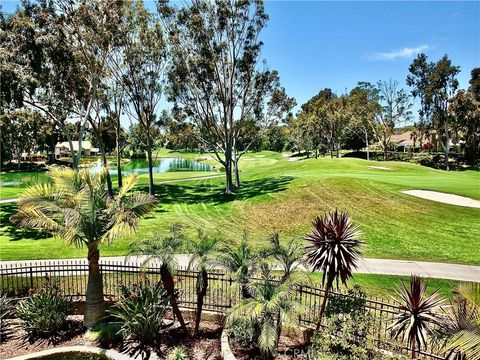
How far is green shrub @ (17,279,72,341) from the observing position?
10555 mm

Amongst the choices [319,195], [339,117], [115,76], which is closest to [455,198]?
[319,195]

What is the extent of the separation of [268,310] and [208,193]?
2636cm

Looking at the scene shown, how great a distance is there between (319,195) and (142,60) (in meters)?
19.9

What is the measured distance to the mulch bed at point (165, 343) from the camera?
31.6 feet

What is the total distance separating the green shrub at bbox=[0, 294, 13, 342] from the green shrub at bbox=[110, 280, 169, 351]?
3822 mm

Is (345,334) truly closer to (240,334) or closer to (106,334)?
(240,334)

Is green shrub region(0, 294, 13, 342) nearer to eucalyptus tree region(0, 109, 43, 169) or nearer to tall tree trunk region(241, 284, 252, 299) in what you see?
tall tree trunk region(241, 284, 252, 299)

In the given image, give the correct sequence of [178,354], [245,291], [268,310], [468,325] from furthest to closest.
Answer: [245,291] → [178,354] → [268,310] → [468,325]

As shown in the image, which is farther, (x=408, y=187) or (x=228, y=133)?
(x=228, y=133)

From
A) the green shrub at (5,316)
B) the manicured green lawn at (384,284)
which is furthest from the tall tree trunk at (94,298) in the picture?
the manicured green lawn at (384,284)

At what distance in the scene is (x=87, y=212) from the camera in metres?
10.1

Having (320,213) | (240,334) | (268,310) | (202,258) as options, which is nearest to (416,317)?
(268,310)

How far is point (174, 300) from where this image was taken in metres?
10.1

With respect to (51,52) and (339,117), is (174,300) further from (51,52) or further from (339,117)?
(339,117)
